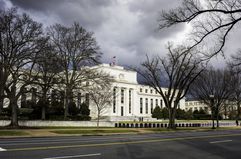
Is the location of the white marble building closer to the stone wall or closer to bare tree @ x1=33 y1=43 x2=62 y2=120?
the stone wall

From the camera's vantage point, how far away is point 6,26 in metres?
32.4

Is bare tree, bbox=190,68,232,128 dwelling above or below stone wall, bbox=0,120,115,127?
above

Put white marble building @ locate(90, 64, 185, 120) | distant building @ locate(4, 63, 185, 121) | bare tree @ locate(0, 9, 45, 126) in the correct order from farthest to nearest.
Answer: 1. white marble building @ locate(90, 64, 185, 120)
2. distant building @ locate(4, 63, 185, 121)
3. bare tree @ locate(0, 9, 45, 126)

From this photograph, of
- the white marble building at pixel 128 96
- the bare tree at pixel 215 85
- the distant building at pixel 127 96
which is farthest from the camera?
the white marble building at pixel 128 96

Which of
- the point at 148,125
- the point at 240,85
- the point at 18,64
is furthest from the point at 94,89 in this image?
the point at 240,85

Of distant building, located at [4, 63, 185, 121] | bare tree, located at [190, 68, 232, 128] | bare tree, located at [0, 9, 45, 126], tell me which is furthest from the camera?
distant building, located at [4, 63, 185, 121]

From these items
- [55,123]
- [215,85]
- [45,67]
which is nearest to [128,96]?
[215,85]

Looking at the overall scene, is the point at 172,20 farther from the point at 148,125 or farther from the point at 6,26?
the point at 148,125

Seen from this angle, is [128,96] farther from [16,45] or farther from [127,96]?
[16,45]

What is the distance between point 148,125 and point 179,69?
13.7 meters

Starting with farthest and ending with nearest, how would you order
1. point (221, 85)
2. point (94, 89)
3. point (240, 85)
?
point (240, 85), point (221, 85), point (94, 89)

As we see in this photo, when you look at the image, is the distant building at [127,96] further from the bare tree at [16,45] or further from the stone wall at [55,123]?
the bare tree at [16,45]

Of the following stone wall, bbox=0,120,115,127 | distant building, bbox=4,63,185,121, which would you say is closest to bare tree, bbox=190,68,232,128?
stone wall, bbox=0,120,115,127

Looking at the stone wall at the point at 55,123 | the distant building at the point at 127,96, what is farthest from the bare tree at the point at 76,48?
the distant building at the point at 127,96
